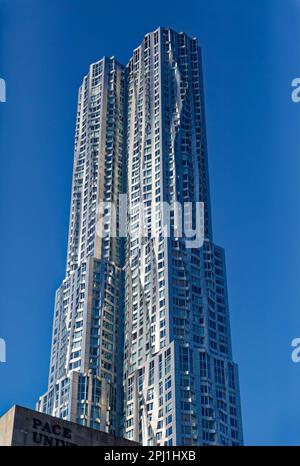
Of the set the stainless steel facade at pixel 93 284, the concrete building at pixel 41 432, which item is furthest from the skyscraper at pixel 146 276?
the concrete building at pixel 41 432

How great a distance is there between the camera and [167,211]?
291 feet

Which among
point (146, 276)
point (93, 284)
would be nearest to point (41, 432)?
point (146, 276)

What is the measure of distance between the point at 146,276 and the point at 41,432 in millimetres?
53002

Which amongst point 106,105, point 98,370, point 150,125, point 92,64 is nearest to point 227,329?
point 98,370

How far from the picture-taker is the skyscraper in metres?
75.8

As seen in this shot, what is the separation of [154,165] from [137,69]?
17.8 meters

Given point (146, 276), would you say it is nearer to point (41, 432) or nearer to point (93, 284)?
point (93, 284)

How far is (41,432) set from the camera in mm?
34188

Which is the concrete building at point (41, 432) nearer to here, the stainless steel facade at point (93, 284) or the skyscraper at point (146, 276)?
the skyscraper at point (146, 276)

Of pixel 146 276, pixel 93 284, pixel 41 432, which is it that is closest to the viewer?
pixel 41 432

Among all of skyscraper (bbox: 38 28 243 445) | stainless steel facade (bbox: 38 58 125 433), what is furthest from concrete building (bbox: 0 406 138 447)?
stainless steel facade (bbox: 38 58 125 433)

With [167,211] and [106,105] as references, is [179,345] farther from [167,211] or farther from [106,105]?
[106,105]

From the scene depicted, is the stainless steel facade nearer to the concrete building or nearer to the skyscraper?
the skyscraper
